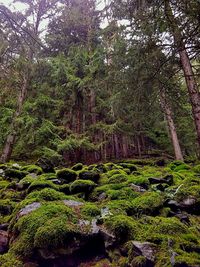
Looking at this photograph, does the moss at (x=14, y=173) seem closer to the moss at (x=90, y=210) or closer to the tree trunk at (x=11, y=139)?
the moss at (x=90, y=210)

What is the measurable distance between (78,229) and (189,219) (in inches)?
84.3

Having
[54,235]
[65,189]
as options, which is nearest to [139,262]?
[54,235]

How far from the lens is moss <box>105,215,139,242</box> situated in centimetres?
400

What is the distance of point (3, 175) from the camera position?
8.00m

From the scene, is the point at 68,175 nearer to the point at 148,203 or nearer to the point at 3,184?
the point at 3,184

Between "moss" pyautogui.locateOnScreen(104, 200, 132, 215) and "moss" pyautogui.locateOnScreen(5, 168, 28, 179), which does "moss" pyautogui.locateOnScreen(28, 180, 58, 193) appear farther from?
"moss" pyautogui.locateOnScreen(5, 168, 28, 179)

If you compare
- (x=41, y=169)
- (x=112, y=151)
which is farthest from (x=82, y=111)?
(x=41, y=169)

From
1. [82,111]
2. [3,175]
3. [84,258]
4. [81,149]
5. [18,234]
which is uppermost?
[82,111]

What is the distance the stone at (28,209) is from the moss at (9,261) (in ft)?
2.70

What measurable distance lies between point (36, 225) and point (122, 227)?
1.39m

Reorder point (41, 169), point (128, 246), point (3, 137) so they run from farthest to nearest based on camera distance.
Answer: point (3, 137)
point (41, 169)
point (128, 246)

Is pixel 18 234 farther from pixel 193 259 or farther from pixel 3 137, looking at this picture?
pixel 3 137

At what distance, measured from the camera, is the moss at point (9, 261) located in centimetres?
371

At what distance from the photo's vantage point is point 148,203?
504 centimetres
